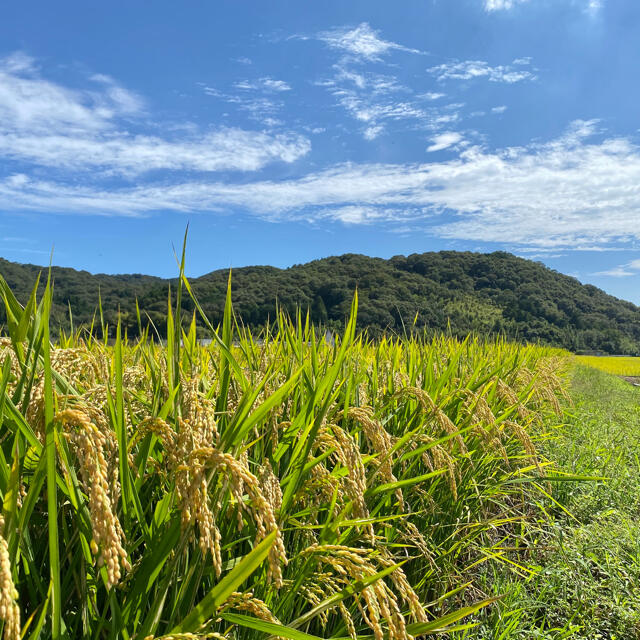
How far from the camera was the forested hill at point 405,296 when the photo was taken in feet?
13.8

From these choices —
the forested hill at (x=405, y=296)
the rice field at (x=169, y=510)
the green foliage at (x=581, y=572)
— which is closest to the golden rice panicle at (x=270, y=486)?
the rice field at (x=169, y=510)

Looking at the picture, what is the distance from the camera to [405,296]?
1316 centimetres

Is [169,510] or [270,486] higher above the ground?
[270,486]

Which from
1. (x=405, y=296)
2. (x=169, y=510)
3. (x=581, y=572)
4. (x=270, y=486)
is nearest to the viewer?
(x=270, y=486)

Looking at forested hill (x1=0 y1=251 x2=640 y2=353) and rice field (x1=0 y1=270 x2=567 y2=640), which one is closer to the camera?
rice field (x1=0 y1=270 x2=567 y2=640)

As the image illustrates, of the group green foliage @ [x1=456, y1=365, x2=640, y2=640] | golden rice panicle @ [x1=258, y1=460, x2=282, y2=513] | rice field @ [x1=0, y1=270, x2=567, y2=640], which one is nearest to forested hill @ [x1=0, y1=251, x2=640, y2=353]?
Answer: rice field @ [x1=0, y1=270, x2=567, y2=640]

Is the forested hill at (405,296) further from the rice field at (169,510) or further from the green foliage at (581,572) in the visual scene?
the green foliage at (581,572)

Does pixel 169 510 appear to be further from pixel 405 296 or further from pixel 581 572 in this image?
pixel 405 296

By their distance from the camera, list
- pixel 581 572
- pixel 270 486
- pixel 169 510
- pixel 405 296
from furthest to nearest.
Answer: pixel 405 296
pixel 581 572
pixel 169 510
pixel 270 486

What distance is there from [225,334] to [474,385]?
2.30m

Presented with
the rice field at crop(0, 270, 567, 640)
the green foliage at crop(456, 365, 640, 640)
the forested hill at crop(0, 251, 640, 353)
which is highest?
the forested hill at crop(0, 251, 640, 353)

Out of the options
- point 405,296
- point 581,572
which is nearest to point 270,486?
point 581,572

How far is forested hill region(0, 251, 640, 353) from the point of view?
4211 mm

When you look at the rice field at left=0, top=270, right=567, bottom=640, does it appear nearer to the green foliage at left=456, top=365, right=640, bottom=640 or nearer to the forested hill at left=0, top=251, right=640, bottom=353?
the forested hill at left=0, top=251, right=640, bottom=353
